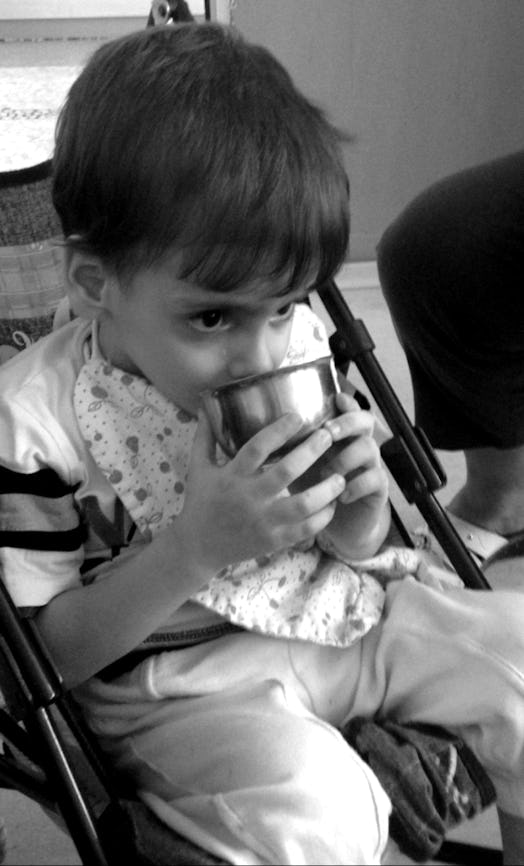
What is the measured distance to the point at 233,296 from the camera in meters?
0.75

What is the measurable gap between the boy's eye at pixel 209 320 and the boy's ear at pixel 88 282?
9cm

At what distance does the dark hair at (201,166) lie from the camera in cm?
73

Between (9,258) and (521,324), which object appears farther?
(521,324)

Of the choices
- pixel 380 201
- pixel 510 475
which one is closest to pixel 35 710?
pixel 510 475

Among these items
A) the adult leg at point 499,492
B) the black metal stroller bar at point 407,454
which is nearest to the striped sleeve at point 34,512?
the black metal stroller bar at point 407,454

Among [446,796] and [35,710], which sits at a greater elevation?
[35,710]

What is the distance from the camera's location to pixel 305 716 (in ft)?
2.57

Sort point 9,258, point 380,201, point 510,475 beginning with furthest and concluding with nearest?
point 380,201
point 510,475
point 9,258

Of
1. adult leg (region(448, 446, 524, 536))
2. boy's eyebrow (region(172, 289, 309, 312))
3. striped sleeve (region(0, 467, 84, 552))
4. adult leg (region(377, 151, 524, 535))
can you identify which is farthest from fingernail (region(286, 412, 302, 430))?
adult leg (region(448, 446, 524, 536))

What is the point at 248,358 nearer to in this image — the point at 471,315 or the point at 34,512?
the point at 34,512

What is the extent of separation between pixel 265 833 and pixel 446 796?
177 millimetres

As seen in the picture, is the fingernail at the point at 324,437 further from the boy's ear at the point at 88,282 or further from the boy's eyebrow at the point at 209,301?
the boy's ear at the point at 88,282

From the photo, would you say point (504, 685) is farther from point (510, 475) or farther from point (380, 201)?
point (380, 201)

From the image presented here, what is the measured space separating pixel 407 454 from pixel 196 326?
0.33m
